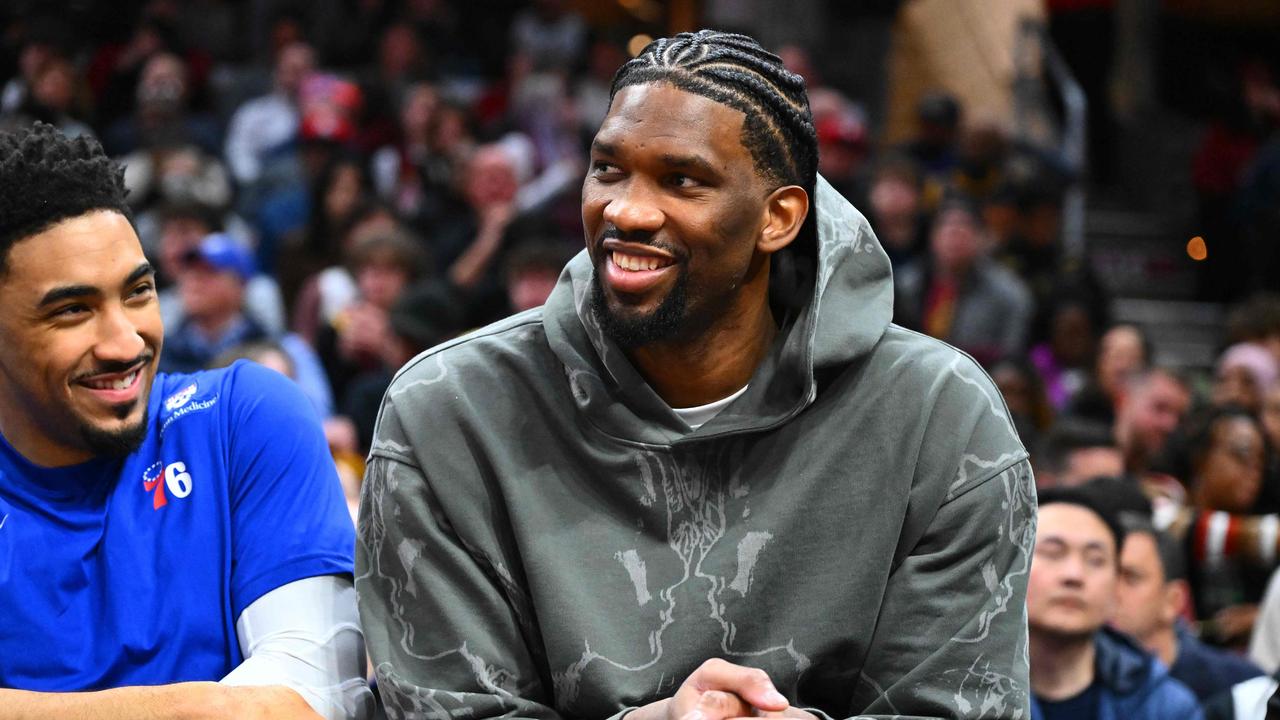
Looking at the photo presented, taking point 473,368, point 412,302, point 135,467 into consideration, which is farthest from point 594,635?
point 412,302

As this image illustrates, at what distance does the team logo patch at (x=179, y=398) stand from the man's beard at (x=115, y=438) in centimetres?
10

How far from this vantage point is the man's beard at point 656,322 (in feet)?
8.07

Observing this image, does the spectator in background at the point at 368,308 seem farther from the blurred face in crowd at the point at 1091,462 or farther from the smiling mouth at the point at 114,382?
the smiling mouth at the point at 114,382

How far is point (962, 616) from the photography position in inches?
96.3

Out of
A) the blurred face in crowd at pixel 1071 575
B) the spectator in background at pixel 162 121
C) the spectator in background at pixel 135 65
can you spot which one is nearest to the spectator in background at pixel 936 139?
→ the spectator in background at pixel 162 121

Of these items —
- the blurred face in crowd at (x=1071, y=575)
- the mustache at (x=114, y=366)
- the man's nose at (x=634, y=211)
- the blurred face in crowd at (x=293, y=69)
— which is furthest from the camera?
the blurred face in crowd at (x=293, y=69)

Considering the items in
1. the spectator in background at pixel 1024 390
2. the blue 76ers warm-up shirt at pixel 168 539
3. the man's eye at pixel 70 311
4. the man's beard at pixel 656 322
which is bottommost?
the spectator in background at pixel 1024 390

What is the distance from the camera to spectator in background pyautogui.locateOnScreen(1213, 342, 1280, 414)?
7.36 meters

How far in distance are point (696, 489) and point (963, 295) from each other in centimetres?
594

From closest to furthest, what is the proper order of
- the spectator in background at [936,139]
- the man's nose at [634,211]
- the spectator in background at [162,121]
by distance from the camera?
the man's nose at [634,211] < the spectator in background at [162,121] < the spectator in background at [936,139]

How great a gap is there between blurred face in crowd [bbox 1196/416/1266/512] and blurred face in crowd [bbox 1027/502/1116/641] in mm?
2047

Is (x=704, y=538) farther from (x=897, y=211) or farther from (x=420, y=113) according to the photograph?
(x=420, y=113)

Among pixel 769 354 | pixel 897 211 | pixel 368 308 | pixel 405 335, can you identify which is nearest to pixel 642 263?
pixel 769 354

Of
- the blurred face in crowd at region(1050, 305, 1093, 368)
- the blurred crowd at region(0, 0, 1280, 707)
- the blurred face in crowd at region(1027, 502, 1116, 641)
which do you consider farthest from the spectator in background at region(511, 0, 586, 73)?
the blurred face in crowd at region(1027, 502, 1116, 641)
